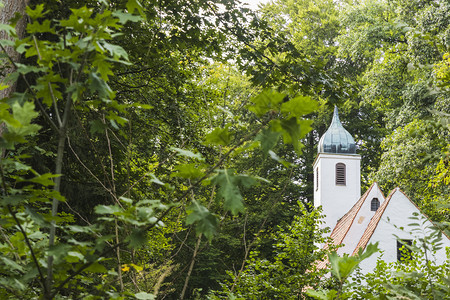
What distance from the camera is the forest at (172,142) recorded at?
1555mm

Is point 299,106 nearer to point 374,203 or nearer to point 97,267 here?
point 97,267

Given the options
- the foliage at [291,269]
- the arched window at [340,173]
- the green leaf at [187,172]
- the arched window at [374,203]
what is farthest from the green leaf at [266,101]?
the arched window at [340,173]

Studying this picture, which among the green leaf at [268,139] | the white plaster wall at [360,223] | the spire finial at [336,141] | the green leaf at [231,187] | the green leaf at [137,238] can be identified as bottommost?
the white plaster wall at [360,223]

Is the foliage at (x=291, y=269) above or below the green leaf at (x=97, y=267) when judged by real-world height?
below

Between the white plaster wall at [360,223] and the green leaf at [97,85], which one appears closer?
the green leaf at [97,85]

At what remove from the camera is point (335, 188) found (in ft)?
76.8

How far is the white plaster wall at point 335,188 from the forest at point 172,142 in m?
4.27

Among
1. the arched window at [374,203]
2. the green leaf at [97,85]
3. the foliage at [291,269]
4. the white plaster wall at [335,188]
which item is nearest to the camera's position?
the green leaf at [97,85]

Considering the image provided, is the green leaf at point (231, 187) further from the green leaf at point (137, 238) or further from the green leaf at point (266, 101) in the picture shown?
the green leaf at point (137, 238)

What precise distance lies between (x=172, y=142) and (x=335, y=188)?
17.1 meters

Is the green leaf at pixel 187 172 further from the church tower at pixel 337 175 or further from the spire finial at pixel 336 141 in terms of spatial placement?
the spire finial at pixel 336 141

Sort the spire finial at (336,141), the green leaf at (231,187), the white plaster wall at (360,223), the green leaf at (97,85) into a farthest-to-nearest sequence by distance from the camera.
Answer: the spire finial at (336,141), the white plaster wall at (360,223), the green leaf at (97,85), the green leaf at (231,187)

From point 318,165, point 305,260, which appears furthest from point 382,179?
point 305,260

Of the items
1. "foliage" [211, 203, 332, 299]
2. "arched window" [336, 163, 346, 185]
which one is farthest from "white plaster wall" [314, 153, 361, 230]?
"foliage" [211, 203, 332, 299]
